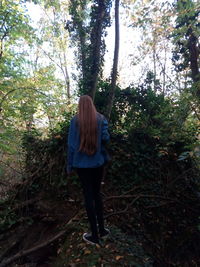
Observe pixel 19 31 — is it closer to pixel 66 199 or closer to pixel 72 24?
pixel 72 24

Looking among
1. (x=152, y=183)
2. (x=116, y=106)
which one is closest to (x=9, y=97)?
(x=116, y=106)

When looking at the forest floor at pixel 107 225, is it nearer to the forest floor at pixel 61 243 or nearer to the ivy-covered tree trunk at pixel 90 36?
the forest floor at pixel 61 243

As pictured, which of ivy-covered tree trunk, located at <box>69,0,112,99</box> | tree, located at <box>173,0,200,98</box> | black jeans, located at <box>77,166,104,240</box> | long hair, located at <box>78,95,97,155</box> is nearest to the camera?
long hair, located at <box>78,95,97,155</box>

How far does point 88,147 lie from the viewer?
3326 millimetres

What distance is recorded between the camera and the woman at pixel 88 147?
3.32 metres

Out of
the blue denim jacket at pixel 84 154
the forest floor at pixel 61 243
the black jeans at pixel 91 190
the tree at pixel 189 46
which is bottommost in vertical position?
the forest floor at pixel 61 243

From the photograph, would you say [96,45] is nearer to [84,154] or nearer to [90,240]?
[84,154]

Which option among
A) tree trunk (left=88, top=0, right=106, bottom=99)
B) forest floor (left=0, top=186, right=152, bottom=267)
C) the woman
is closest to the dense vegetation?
forest floor (left=0, top=186, right=152, bottom=267)

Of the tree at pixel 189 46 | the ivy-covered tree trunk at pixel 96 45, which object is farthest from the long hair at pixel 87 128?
the ivy-covered tree trunk at pixel 96 45

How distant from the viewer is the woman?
3.32 metres

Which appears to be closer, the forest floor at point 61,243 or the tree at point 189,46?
the forest floor at point 61,243

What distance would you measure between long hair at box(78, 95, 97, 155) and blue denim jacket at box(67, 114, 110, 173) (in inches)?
3.0

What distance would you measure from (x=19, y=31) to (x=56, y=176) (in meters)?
8.70

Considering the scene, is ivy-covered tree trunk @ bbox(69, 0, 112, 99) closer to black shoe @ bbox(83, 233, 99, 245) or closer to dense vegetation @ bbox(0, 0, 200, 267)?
dense vegetation @ bbox(0, 0, 200, 267)
